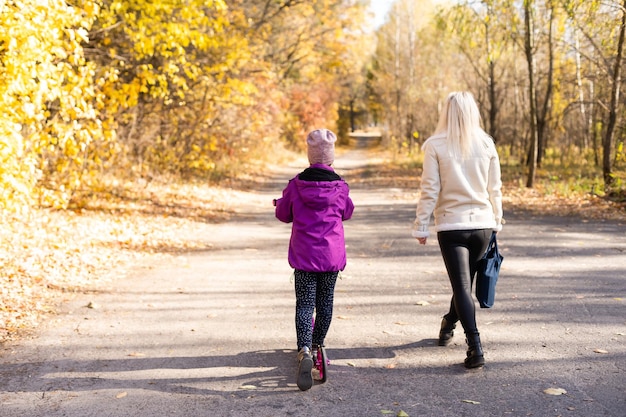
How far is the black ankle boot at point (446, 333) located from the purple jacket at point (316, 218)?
123 cm

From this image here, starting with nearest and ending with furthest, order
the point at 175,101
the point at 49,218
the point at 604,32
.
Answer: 1. the point at 49,218
2. the point at 604,32
3. the point at 175,101

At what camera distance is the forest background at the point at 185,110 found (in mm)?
7402

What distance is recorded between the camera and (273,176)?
28.4 metres

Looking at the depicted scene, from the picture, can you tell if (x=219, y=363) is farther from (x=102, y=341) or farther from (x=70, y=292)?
(x=70, y=292)

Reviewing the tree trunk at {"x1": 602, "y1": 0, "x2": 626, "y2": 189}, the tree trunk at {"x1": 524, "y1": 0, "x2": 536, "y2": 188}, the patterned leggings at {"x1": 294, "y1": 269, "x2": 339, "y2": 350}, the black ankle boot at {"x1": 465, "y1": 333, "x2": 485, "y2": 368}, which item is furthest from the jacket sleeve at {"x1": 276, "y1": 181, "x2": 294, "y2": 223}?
the tree trunk at {"x1": 524, "y1": 0, "x2": 536, "y2": 188}

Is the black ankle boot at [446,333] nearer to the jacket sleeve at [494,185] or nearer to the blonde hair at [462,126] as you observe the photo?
the jacket sleeve at [494,185]

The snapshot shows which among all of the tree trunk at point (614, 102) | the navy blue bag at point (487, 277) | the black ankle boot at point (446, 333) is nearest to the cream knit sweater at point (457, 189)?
the navy blue bag at point (487, 277)

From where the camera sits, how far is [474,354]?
457 centimetres

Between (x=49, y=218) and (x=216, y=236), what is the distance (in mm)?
2986

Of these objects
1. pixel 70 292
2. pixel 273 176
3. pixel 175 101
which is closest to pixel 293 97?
pixel 273 176

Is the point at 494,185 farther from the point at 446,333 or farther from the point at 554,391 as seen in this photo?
the point at 554,391

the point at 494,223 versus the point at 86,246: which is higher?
the point at 494,223

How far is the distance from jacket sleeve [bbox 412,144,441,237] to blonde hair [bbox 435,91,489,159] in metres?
0.15

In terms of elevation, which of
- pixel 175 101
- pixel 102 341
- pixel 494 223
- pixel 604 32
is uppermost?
pixel 604 32
